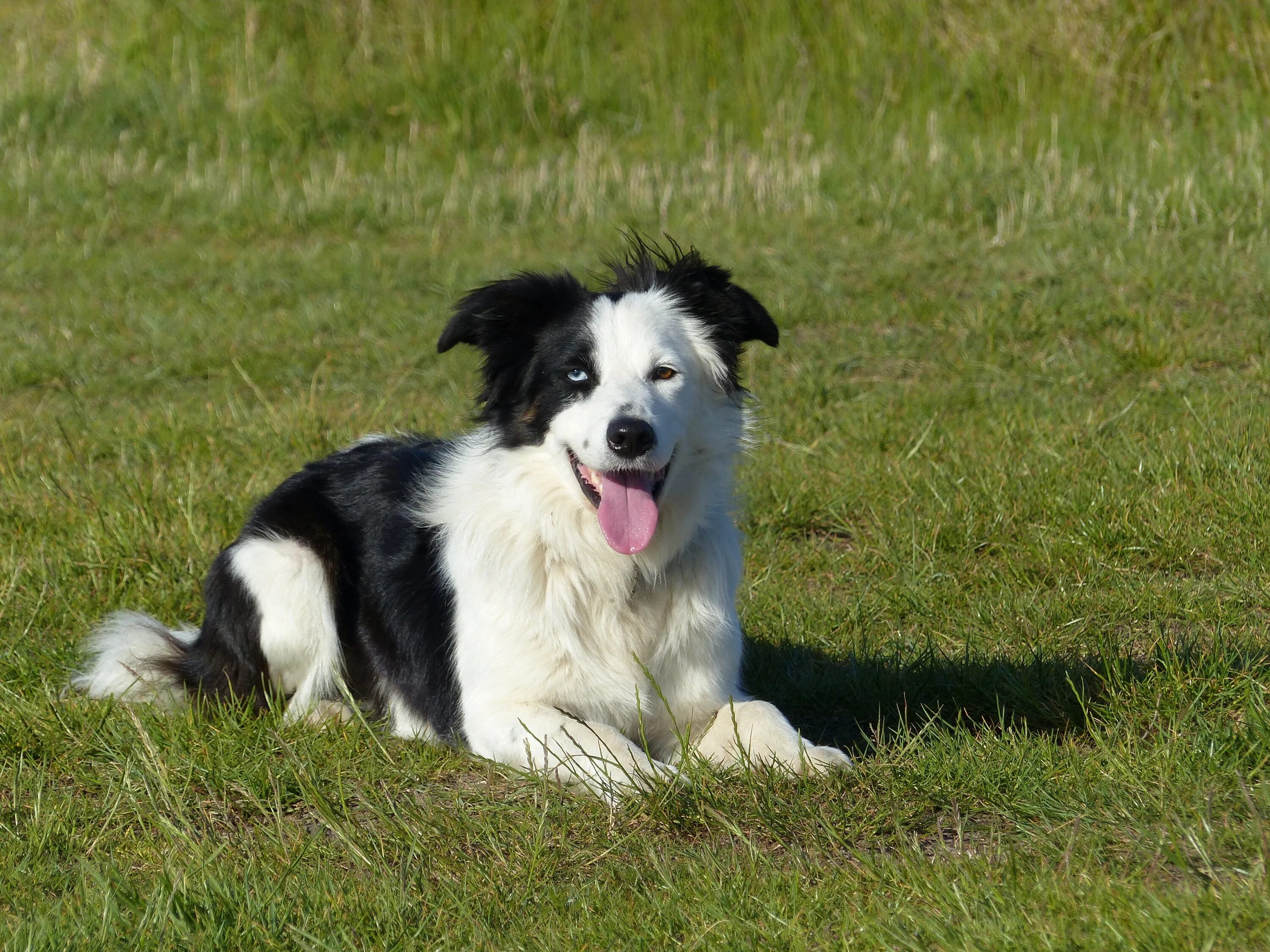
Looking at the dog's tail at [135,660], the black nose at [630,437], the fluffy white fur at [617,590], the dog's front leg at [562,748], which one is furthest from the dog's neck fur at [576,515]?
the dog's tail at [135,660]

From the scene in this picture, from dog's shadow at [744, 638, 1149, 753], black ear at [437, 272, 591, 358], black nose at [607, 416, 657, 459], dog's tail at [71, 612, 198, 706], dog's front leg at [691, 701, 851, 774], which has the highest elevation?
black ear at [437, 272, 591, 358]

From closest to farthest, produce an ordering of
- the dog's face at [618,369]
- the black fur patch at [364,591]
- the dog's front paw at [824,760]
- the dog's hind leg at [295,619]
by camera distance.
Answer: the dog's front paw at [824,760]
the dog's face at [618,369]
the black fur patch at [364,591]
the dog's hind leg at [295,619]

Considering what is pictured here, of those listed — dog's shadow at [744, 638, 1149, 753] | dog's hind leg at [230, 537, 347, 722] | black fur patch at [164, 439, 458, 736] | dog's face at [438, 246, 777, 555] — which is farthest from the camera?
dog's hind leg at [230, 537, 347, 722]

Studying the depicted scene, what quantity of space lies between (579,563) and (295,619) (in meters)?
1.04

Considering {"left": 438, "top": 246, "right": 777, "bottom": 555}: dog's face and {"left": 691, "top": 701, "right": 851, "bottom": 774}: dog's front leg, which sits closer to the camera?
{"left": 691, "top": 701, "right": 851, "bottom": 774}: dog's front leg

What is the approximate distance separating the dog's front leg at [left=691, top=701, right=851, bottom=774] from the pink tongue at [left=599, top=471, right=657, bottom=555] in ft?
1.62

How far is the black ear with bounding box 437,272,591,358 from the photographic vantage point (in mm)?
3873

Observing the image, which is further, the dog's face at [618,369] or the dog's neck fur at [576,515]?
the dog's neck fur at [576,515]

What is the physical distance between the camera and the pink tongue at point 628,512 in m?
3.73

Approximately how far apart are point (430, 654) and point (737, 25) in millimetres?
9082

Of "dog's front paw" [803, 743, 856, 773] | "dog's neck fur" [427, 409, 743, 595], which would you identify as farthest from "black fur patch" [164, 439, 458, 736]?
"dog's front paw" [803, 743, 856, 773]

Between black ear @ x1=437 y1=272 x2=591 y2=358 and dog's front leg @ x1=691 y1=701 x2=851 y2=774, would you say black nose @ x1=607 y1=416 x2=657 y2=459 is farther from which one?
dog's front leg @ x1=691 y1=701 x2=851 y2=774

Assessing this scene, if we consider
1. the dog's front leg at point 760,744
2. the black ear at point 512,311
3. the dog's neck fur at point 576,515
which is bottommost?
the dog's front leg at point 760,744

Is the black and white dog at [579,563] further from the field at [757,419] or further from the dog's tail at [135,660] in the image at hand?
the field at [757,419]
